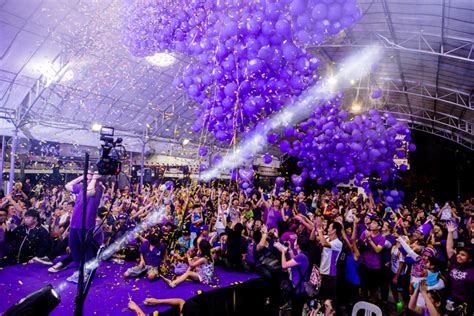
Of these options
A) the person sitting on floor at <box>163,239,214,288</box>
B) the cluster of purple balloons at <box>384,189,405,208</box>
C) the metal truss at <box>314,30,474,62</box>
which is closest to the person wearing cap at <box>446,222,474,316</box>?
the person sitting on floor at <box>163,239,214,288</box>

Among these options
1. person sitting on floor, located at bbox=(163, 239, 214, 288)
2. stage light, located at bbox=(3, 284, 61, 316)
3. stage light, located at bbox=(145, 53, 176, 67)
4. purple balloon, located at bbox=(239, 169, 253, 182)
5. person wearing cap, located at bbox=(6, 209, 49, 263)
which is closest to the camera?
stage light, located at bbox=(3, 284, 61, 316)

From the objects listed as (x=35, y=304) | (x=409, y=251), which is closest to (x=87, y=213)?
(x=35, y=304)

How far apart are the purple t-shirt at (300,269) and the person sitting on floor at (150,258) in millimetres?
1499

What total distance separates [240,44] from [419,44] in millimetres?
5510

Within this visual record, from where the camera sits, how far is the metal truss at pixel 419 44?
7047 millimetres

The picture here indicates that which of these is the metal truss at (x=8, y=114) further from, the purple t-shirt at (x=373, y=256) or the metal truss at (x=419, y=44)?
the purple t-shirt at (x=373, y=256)

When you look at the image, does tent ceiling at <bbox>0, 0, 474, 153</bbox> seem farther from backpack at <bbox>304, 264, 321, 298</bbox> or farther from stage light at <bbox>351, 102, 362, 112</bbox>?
backpack at <bbox>304, 264, 321, 298</bbox>

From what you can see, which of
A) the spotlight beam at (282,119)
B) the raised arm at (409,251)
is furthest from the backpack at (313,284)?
the spotlight beam at (282,119)

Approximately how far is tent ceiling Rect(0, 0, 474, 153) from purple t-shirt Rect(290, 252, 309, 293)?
532 centimetres

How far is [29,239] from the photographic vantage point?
4148 millimetres

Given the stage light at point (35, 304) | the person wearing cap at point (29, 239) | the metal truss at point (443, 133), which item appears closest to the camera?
the stage light at point (35, 304)

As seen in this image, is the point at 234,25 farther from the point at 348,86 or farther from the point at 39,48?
the point at 348,86

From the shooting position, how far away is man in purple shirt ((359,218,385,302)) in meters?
4.19

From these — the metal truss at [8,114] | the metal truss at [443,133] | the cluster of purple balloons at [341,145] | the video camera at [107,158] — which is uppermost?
the metal truss at [443,133]
